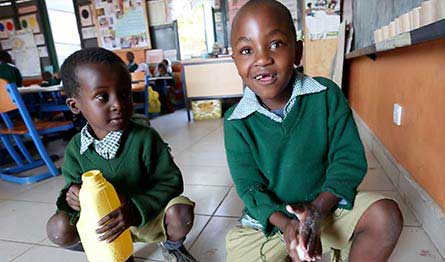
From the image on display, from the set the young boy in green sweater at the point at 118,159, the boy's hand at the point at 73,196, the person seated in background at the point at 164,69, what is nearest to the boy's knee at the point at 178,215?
the young boy in green sweater at the point at 118,159

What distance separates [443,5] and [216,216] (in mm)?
980

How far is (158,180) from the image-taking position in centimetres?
87

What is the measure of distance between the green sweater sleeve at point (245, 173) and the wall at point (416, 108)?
558 mm

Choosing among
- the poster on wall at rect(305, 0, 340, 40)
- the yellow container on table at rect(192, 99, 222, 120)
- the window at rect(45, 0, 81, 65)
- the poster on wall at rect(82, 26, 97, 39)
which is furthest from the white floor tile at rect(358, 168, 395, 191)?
the window at rect(45, 0, 81, 65)

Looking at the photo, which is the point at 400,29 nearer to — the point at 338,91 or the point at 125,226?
the point at 338,91

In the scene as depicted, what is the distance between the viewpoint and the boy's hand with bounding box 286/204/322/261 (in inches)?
20.7

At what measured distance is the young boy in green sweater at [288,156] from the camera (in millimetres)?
610

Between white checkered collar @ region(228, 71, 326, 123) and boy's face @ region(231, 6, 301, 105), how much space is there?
0.10 ft

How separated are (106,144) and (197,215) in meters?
0.57

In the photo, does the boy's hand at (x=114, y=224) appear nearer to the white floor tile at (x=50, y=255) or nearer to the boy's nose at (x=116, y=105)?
the boy's nose at (x=116, y=105)

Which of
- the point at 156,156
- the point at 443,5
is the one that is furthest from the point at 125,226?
the point at 443,5

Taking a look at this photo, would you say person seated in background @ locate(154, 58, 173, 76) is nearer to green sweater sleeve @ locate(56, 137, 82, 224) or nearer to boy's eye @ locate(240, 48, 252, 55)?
green sweater sleeve @ locate(56, 137, 82, 224)

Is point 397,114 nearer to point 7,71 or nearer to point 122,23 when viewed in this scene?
point 7,71

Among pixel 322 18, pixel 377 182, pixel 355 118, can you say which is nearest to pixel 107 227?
pixel 377 182
